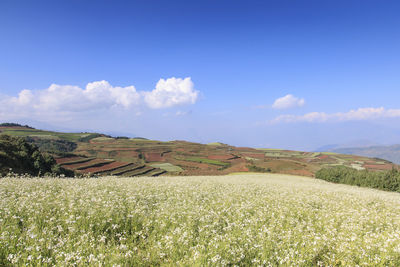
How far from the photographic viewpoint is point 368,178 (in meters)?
42.1

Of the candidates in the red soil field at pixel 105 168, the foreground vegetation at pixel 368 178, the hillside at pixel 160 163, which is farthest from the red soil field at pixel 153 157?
the foreground vegetation at pixel 368 178

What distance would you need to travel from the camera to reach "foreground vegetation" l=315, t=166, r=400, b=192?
3891 cm

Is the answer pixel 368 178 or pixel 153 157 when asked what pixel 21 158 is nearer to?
pixel 153 157

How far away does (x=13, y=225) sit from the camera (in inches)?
243

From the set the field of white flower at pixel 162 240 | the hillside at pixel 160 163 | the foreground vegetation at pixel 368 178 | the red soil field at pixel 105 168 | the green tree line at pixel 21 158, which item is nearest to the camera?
the field of white flower at pixel 162 240

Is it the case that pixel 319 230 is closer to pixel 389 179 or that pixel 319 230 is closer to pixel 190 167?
pixel 389 179

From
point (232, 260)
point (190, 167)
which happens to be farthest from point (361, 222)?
point (190, 167)

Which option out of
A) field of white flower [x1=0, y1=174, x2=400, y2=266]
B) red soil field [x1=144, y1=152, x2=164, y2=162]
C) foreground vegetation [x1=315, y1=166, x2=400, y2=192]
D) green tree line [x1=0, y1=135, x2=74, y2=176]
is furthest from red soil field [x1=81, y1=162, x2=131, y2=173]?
foreground vegetation [x1=315, y1=166, x2=400, y2=192]

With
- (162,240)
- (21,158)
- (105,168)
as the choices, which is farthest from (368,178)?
(105,168)

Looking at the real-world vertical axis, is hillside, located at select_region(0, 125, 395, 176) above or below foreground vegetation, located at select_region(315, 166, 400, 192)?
below

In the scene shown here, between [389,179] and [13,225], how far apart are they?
54702 mm

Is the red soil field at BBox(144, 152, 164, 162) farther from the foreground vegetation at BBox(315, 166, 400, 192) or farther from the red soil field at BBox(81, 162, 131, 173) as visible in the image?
the foreground vegetation at BBox(315, 166, 400, 192)

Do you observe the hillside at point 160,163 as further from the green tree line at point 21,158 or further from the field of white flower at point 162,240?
the field of white flower at point 162,240

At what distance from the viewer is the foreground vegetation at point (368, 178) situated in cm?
3891
